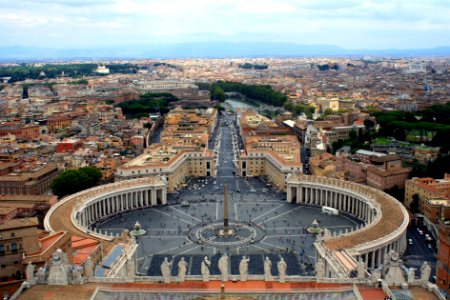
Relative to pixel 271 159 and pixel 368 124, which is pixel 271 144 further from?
pixel 368 124

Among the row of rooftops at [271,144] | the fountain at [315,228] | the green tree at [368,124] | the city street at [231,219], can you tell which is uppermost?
the green tree at [368,124]

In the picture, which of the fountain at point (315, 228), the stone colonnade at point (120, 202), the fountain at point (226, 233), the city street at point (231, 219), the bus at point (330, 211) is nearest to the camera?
the city street at point (231, 219)

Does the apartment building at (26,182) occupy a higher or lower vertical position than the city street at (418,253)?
higher

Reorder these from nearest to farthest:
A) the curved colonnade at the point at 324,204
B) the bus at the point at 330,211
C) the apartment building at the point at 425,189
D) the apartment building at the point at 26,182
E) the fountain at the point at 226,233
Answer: the curved colonnade at the point at 324,204 < the fountain at the point at 226,233 < the apartment building at the point at 425,189 < the bus at the point at 330,211 < the apartment building at the point at 26,182

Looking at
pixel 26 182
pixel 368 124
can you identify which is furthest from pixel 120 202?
pixel 368 124

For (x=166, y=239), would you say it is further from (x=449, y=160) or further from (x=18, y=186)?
(x=449, y=160)

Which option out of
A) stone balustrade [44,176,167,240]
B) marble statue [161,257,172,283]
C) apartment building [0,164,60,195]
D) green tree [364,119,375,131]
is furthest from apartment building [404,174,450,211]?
apartment building [0,164,60,195]

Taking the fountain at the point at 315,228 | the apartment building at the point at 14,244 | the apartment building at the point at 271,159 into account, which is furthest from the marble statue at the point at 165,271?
the apartment building at the point at 271,159

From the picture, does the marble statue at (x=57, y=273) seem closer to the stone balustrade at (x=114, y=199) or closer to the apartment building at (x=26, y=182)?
the stone balustrade at (x=114, y=199)
